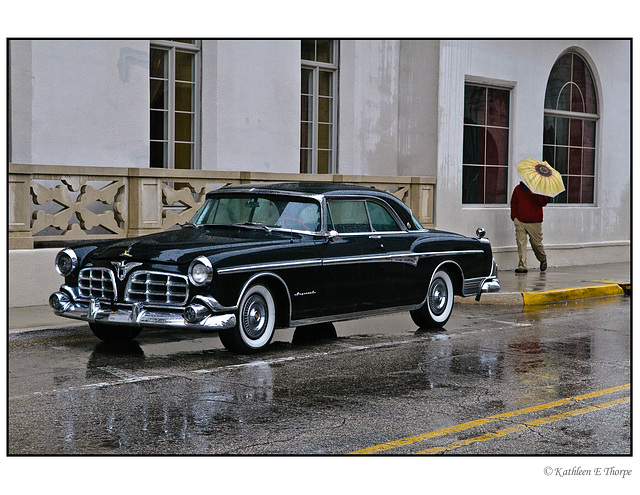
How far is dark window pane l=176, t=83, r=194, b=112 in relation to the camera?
1476 centimetres

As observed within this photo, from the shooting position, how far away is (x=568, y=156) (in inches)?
786

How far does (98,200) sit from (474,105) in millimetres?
8322

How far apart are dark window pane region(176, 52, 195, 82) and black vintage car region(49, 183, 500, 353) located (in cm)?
545

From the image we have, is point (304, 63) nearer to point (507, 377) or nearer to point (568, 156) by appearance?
point (568, 156)

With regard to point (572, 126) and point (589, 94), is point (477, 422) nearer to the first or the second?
point (572, 126)

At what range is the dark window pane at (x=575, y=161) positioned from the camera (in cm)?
2003

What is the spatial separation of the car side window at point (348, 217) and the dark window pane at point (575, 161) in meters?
11.3

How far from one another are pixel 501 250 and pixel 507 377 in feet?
33.8

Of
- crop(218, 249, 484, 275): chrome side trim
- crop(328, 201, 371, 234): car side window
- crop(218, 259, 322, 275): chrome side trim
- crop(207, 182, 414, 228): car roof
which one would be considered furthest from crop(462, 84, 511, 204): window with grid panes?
crop(218, 259, 322, 275): chrome side trim

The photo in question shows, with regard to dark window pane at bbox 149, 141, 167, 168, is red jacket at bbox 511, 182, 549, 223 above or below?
below

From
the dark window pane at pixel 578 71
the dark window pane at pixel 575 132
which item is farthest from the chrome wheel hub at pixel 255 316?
the dark window pane at pixel 578 71

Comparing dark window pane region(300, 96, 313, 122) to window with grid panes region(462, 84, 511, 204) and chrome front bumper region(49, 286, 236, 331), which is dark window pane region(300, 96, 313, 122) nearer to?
window with grid panes region(462, 84, 511, 204)

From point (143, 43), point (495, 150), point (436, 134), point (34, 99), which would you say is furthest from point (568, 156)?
point (34, 99)

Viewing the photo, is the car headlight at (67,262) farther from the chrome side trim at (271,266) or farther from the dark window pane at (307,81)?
the dark window pane at (307,81)
